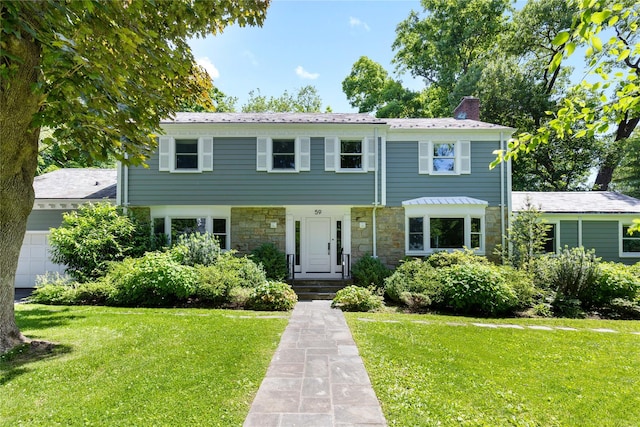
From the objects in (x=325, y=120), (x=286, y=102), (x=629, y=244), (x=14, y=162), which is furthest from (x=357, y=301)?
(x=286, y=102)

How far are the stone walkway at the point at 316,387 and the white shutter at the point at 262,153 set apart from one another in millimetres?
6553

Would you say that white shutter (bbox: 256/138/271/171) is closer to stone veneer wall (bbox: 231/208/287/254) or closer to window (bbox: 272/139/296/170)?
window (bbox: 272/139/296/170)

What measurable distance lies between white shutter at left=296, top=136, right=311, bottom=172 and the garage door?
9150 millimetres

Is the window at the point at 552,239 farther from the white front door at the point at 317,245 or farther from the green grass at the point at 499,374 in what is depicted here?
the white front door at the point at 317,245

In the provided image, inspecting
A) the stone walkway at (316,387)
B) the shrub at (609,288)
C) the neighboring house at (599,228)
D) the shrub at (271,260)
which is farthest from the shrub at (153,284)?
the neighboring house at (599,228)

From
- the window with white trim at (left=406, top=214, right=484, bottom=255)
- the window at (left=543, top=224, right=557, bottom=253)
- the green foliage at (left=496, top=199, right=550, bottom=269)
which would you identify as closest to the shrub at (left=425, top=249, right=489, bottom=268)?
the window with white trim at (left=406, top=214, right=484, bottom=255)

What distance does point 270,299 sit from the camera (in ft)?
27.5

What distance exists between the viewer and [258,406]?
3531mm


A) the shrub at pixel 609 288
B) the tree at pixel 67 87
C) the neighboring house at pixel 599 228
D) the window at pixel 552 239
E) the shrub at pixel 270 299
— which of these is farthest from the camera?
the window at pixel 552 239

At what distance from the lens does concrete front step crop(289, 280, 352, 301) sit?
399 inches

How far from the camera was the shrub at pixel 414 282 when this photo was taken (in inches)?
346

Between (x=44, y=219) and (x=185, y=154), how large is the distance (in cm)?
575

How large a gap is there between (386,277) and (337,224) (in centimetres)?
277

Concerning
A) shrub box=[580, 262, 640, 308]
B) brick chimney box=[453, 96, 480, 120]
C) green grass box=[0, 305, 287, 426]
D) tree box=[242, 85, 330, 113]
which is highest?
tree box=[242, 85, 330, 113]
